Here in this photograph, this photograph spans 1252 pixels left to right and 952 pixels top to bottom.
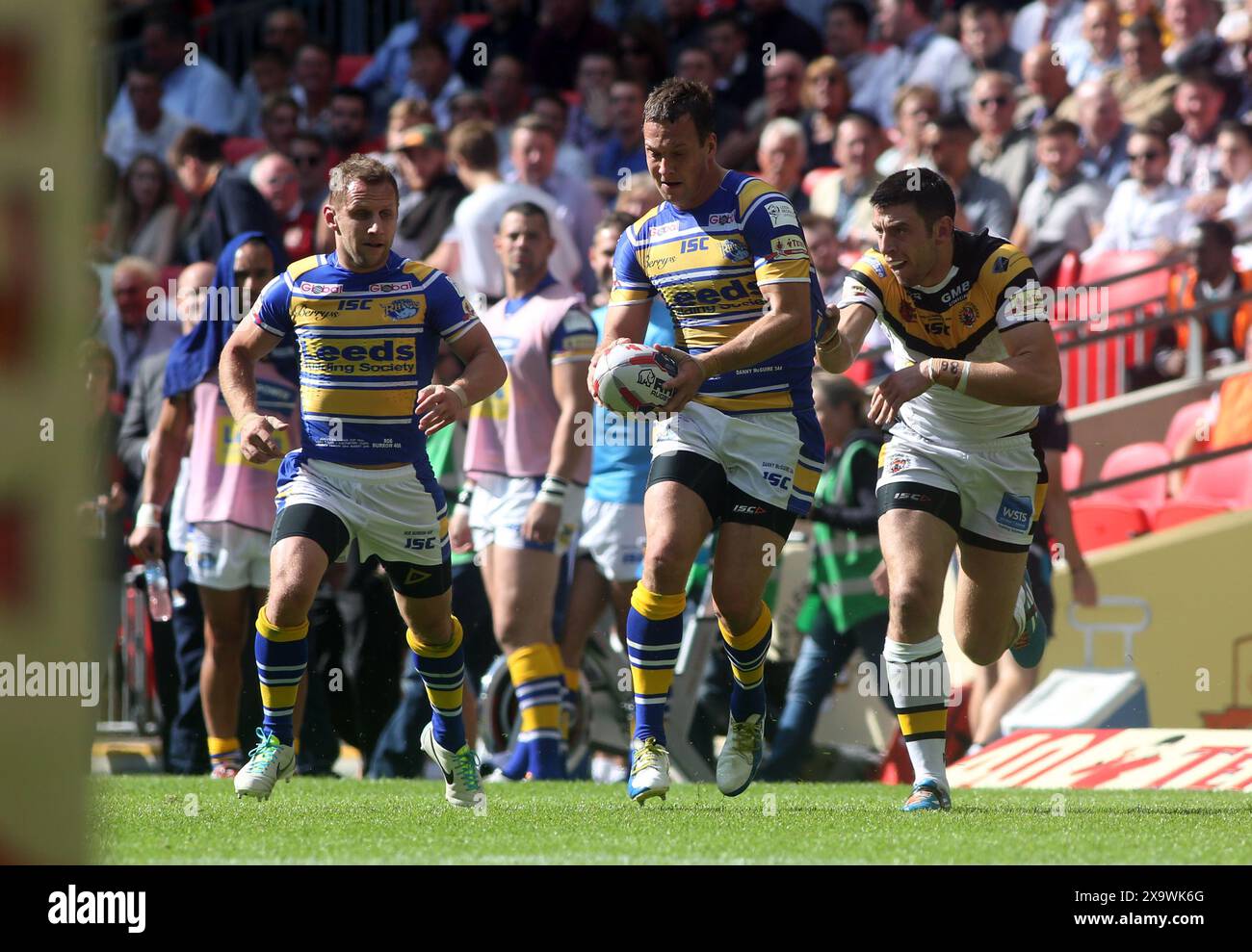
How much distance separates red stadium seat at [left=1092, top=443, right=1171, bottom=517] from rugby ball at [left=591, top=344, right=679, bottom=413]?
5.99 metres

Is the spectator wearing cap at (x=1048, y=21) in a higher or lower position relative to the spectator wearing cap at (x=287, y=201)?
higher

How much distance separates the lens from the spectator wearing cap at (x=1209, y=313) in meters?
11.5

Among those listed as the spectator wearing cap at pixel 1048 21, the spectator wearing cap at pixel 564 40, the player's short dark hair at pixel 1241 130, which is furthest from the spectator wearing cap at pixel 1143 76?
the spectator wearing cap at pixel 564 40

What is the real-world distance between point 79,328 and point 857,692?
8.67 metres

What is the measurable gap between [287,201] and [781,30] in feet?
15.5

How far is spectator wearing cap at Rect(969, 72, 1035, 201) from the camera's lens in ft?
42.5

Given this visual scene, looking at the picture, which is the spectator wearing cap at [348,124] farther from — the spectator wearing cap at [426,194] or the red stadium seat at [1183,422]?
the red stadium seat at [1183,422]

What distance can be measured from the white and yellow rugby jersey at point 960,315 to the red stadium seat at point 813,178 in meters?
6.74

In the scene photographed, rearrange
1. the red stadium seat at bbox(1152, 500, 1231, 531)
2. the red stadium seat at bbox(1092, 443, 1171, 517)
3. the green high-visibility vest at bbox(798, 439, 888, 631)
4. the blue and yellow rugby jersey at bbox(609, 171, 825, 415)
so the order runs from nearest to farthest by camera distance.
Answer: the blue and yellow rugby jersey at bbox(609, 171, 825, 415) → the green high-visibility vest at bbox(798, 439, 888, 631) → the red stadium seat at bbox(1152, 500, 1231, 531) → the red stadium seat at bbox(1092, 443, 1171, 517)

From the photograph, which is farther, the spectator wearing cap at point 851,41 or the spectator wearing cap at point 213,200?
the spectator wearing cap at point 851,41

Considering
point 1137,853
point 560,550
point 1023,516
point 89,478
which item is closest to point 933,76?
point 560,550

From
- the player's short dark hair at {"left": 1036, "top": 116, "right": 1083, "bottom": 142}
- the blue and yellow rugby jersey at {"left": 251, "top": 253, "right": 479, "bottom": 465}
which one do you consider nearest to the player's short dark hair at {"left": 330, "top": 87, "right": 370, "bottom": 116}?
the player's short dark hair at {"left": 1036, "top": 116, "right": 1083, "bottom": 142}

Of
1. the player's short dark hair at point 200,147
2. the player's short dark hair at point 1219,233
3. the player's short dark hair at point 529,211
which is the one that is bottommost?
the player's short dark hair at point 1219,233

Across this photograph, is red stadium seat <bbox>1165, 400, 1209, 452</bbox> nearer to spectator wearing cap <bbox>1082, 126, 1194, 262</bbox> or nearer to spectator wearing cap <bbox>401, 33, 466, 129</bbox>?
spectator wearing cap <bbox>1082, 126, 1194, 262</bbox>
